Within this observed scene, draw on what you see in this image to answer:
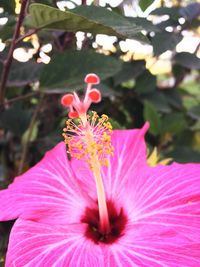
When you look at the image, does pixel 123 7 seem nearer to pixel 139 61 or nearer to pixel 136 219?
pixel 139 61

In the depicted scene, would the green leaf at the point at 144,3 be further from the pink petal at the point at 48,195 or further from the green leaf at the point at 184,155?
the green leaf at the point at 184,155

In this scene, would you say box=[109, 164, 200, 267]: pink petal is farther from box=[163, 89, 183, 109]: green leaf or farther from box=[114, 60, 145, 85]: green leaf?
box=[163, 89, 183, 109]: green leaf

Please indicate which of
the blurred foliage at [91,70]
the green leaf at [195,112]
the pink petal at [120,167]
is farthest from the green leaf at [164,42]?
the green leaf at [195,112]

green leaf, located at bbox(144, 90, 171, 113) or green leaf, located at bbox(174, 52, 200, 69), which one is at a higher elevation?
green leaf, located at bbox(174, 52, 200, 69)

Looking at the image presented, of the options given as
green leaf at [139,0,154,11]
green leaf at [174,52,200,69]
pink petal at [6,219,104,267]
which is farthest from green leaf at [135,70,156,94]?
pink petal at [6,219,104,267]

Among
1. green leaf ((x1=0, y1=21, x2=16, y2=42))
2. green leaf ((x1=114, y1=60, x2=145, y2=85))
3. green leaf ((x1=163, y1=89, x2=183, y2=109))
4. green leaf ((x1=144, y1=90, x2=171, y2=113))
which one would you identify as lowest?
green leaf ((x1=163, y1=89, x2=183, y2=109))

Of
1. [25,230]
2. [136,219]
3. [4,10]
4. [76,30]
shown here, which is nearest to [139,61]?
[4,10]

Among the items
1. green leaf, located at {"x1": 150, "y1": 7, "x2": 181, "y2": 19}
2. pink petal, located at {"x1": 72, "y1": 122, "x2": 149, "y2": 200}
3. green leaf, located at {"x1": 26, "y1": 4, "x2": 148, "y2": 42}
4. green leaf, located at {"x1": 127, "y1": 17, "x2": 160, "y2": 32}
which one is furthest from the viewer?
green leaf, located at {"x1": 150, "y1": 7, "x2": 181, "y2": 19}

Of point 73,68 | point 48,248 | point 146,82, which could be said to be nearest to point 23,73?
point 73,68
